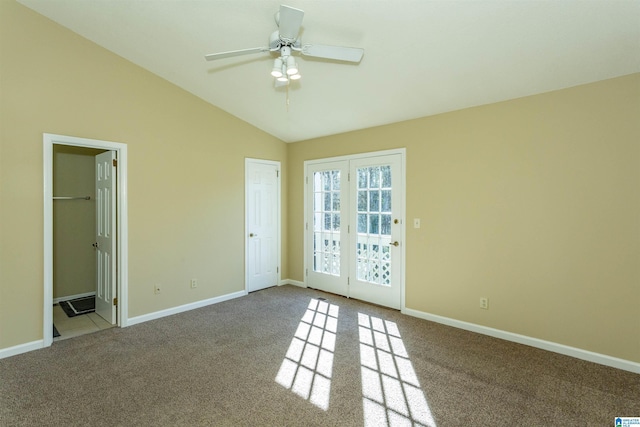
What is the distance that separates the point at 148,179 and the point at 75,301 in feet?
8.08

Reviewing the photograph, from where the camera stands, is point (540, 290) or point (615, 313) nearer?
point (615, 313)

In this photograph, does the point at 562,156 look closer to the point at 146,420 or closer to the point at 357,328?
the point at 357,328

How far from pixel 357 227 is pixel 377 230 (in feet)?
1.11

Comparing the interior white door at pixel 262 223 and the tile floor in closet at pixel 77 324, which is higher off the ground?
the interior white door at pixel 262 223

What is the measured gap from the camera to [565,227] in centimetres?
299

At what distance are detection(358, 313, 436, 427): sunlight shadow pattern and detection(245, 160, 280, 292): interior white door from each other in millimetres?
2129

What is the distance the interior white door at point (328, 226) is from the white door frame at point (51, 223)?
103 inches

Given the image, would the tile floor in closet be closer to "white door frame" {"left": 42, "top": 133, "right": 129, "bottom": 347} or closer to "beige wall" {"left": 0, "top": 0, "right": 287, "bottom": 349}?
"white door frame" {"left": 42, "top": 133, "right": 129, "bottom": 347}

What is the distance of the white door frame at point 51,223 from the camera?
3113 mm

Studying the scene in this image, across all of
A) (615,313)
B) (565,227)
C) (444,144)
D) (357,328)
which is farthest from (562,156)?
(357,328)

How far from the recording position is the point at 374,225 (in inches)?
174

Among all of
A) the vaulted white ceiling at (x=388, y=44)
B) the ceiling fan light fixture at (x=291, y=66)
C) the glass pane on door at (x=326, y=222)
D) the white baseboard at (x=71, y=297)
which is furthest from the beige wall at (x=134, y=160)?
the ceiling fan light fixture at (x=291, y=66)

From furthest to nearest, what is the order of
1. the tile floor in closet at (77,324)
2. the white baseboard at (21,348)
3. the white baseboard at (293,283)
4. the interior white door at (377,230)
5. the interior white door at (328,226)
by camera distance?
the white baseboard at (293,283) < the interior white door at (328,226) < the interior white door at (377,230) < the tile floor in closet at (77,324) < the white baseboard at (21,348)

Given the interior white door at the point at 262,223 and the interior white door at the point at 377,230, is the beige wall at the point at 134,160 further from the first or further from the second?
the interior white door at the point at 377,230
